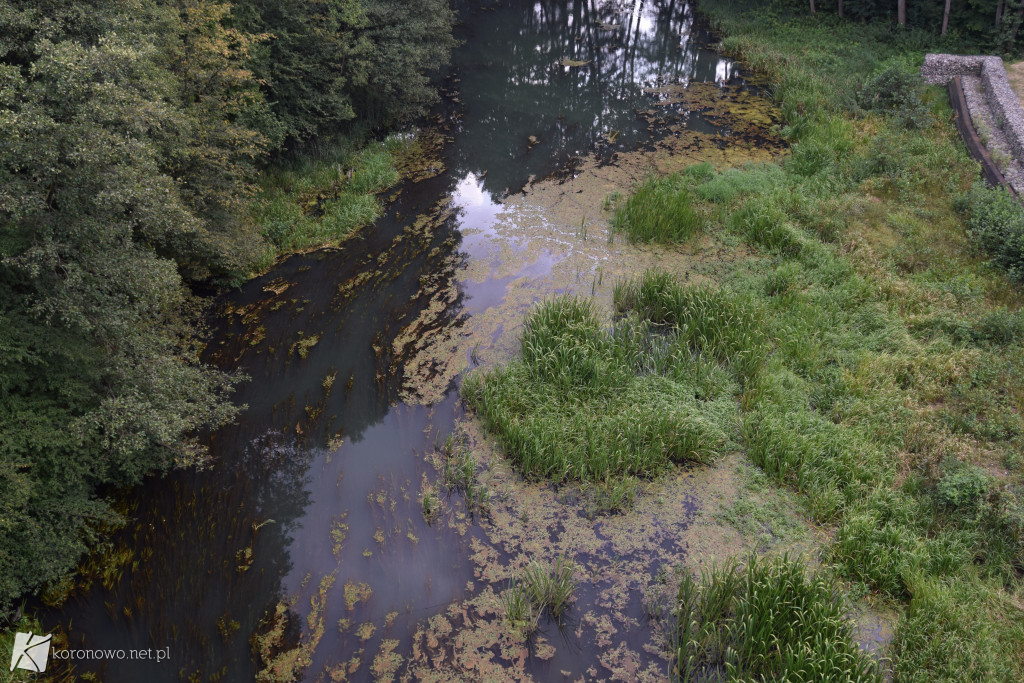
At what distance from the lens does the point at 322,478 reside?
26.4ft

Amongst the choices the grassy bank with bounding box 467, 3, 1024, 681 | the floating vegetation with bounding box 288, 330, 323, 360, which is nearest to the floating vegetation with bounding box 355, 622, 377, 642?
the grassy bank with bounding box 467, 3, 1024, 681

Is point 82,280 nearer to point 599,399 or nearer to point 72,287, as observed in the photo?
point 72,287

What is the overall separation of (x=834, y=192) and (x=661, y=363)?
699 cm

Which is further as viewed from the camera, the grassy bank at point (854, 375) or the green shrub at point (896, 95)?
the green shrub at point (896, 95)

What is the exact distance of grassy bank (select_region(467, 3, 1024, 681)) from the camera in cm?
612

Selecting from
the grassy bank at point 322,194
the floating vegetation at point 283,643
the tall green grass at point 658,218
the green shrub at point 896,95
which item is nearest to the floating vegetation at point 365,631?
the floating vegetation at point 283,643

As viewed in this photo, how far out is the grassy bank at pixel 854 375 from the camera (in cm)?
612

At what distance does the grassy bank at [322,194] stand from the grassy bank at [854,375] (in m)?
5.68

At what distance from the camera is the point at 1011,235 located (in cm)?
1038

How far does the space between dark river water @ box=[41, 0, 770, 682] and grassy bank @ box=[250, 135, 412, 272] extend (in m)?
0.41

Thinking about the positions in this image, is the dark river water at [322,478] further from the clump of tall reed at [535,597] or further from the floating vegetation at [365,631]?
the clump of tall reed at [535,597]

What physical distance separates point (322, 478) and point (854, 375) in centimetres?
759

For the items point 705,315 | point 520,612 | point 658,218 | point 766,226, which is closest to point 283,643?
point 520,612

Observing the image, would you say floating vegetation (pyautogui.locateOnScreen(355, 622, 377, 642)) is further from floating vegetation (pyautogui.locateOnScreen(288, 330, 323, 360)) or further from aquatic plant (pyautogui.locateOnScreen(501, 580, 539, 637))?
floating vegetation (pyautogui.locateOnScreen(288, 330, 323, 360))
